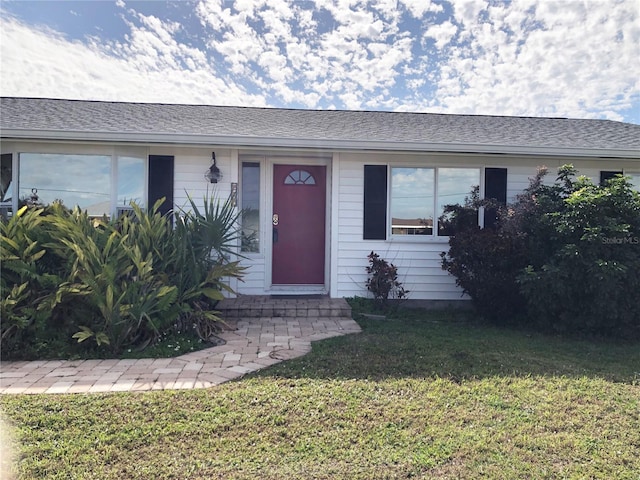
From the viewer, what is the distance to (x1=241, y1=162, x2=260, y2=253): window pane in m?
6.34

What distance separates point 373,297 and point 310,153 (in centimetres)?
255

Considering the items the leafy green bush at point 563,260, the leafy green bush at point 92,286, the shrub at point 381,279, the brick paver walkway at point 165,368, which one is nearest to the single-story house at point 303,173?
the shrub at point 381,279

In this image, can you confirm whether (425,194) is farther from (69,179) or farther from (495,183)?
(69,179)

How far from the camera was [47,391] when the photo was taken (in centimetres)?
295

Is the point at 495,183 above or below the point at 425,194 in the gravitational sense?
above

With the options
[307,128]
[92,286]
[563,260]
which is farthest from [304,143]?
[563,260]

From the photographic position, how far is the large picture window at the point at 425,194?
6176mm

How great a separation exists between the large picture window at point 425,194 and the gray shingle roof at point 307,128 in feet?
1.83

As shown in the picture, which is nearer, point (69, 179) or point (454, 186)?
point (69, 179)

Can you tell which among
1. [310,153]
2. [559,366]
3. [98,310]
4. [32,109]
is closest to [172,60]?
[32,109]

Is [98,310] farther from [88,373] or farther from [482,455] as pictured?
[482,455]

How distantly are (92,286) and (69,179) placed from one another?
2.72 meters

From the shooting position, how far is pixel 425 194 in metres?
6.20

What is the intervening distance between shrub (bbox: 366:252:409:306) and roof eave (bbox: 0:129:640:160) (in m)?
1.75
